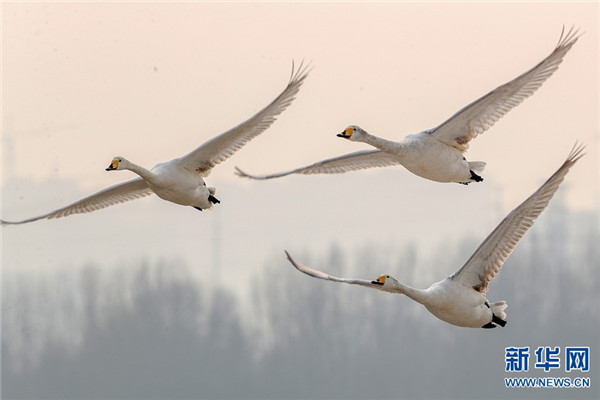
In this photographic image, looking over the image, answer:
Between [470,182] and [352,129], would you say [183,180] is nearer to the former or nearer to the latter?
[352,129]

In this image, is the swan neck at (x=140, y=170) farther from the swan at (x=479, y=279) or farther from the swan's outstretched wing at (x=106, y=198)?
the swan at (x=479, y=279)

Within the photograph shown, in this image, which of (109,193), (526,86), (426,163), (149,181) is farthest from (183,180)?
(526,86)

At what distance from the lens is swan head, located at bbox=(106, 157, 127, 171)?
1856 cm

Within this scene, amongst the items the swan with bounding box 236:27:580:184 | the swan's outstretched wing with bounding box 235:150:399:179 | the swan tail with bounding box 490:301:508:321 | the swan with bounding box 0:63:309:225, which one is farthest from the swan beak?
the swan tail with bounding box 490:301:508:321

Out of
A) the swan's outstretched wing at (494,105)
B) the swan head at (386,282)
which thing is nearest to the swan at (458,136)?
the swan's outstretched wing at (494,105)

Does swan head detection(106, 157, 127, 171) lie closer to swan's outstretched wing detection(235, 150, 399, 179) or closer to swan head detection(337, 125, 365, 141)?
swan's outstretched wing detection(235, 150, 399, 179)

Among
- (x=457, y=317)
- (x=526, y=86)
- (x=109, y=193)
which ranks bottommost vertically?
(x=457, y=317)

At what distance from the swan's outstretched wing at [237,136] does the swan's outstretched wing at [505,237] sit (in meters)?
2.98

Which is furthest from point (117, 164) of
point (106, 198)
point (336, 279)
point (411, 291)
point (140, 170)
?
point (411, 291)

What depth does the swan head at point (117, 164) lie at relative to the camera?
18.6 m

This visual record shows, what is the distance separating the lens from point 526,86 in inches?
690

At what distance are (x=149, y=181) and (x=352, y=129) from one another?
8.36 ft

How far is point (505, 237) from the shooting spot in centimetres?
1712

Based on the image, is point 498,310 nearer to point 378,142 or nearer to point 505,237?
point 505,237
